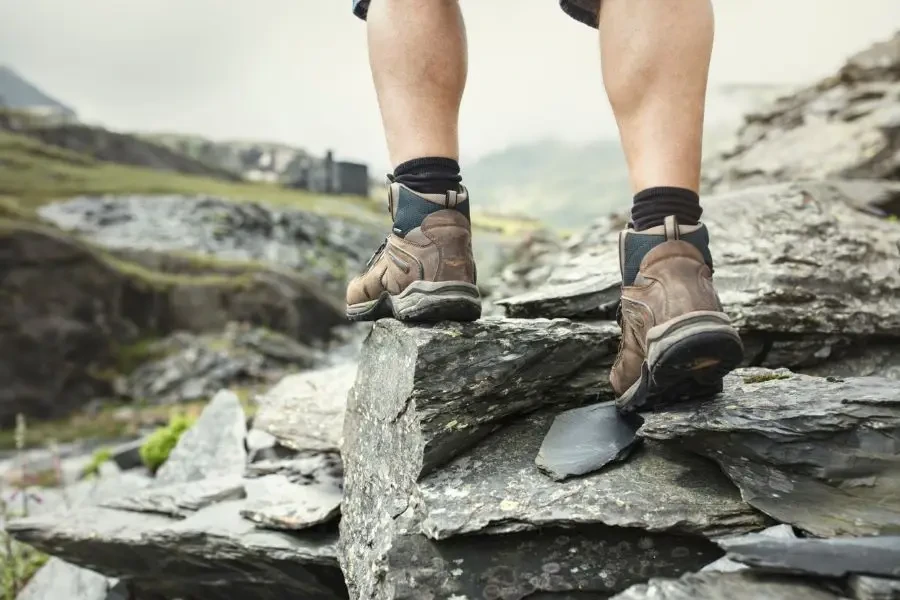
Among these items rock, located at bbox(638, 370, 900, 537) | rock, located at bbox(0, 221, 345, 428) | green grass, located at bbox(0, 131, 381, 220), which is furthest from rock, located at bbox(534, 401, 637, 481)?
green grass, located at bbox(0, 131, 381, 220)

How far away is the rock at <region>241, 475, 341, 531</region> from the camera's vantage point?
13.4 ft

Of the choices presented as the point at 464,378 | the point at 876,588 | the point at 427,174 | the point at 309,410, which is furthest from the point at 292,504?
the point at 876,588

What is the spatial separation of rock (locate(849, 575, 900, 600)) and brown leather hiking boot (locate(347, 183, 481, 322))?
1788mm

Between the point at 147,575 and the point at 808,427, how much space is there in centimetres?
485

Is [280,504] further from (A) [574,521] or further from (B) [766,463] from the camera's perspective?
(B) [766,463]

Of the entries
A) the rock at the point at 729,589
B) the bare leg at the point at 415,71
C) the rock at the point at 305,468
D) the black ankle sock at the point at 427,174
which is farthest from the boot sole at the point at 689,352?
the rock at the point at 305,468

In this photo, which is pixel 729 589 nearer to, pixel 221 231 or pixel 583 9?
pixel 583 9

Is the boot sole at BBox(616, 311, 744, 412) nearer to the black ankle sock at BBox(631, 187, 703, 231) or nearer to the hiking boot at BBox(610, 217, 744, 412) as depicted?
the hiking boot at BBox(610, 217, 744, 412)

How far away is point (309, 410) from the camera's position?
5367 millimetres

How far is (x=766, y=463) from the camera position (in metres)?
2.42

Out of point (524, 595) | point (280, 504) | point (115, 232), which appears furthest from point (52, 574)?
point (115, 232)

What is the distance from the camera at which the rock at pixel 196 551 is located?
4.03 metres

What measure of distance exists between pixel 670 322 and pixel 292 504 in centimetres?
304

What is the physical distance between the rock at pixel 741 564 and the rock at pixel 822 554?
9 centimetres
